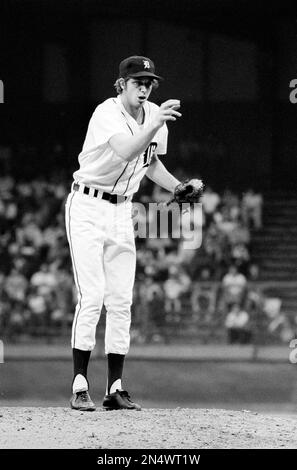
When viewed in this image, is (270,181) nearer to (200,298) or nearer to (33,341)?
(200,298)

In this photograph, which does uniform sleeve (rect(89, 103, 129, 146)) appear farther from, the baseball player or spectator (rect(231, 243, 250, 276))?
spectator (rect(231, 243, 250, 276))

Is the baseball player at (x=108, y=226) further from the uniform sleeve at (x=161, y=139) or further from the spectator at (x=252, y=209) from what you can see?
the spectator at (x=252, y=209)

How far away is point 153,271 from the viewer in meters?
13.1

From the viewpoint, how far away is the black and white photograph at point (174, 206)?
39.2 feet

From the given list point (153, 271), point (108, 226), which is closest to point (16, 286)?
point (153, 271)

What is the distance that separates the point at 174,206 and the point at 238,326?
5.62ft

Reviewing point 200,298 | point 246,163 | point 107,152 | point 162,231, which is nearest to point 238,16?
point 246,163

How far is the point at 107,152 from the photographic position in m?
4.64

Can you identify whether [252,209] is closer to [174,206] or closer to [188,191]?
[174,206]

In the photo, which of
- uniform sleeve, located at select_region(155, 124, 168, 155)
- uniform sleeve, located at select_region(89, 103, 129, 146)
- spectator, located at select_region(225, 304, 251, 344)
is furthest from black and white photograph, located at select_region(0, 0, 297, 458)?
uniform sleeve, located at select_region(89, 103, 129, 146)

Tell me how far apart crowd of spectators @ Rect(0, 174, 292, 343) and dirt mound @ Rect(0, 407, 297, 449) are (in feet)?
23.0

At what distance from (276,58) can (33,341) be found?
6342mm

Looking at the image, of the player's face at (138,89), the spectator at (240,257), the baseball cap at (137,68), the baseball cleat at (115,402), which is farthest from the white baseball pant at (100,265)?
the spectator at (240,257)

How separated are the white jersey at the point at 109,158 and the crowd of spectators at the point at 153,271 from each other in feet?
24.0
